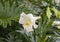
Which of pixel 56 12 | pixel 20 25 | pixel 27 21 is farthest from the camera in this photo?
pixel 56 12

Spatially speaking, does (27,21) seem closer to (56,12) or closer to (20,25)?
(20,25)

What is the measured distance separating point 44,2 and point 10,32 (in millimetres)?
507

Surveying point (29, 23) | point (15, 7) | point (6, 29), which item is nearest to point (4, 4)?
point (15, 7)

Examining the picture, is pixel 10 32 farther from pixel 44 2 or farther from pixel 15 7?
pixel 44 2

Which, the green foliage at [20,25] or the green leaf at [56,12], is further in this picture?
the green leaf at [56,12]

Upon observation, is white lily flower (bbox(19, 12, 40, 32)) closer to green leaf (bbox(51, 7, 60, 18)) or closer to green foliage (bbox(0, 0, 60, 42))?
green foliage (bbox(0, 0, 60, 42))

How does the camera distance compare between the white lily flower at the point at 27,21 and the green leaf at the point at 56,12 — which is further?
the green leaf at the point at 56,12

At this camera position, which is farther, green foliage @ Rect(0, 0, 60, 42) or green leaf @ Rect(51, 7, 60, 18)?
green leaf @ Rect(51, 7, 60, 18)

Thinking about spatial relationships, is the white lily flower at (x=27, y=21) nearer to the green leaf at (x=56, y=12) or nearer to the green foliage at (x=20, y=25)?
the green foliage at (x=20, y=25)

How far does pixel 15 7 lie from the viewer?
67.8 inches

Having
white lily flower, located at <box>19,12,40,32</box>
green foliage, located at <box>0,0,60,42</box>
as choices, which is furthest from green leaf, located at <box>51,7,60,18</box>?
white lily flower, located at <box>19,12,40,32</box>

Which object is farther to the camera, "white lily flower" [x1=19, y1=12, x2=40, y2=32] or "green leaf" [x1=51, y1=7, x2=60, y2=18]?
"green leaf" [x1=51, y1=7, x2=60, y2=18]

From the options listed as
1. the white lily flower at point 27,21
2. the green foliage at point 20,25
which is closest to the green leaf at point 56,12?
the green foliage at point 20,25

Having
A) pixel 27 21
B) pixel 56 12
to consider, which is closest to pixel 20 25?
pixel 27 21
